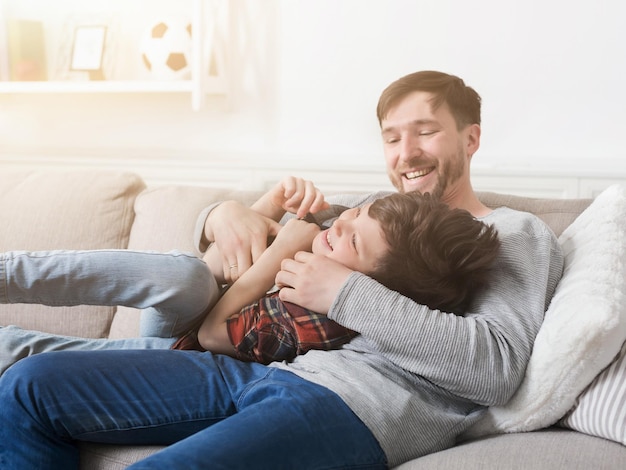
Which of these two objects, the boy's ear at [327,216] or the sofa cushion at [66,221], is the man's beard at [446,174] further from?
the sofa cushion at [66,221]

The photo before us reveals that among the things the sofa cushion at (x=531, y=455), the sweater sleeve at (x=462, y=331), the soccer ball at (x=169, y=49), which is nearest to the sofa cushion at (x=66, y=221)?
the soccer ball at (x=169, y=49)

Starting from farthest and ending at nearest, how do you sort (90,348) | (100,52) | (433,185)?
1. (100,52)
2. (433,185)
3. (90,348)

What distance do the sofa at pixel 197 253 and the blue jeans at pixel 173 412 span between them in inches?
2.5

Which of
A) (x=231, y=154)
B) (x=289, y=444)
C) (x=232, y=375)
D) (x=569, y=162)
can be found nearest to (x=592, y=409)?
(x=289, y=444)

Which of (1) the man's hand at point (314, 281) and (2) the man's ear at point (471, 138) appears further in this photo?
(2) the man's ear at point (471, 138)

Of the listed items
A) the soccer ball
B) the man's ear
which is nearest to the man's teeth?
the man's ear

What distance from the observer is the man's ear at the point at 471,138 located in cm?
185

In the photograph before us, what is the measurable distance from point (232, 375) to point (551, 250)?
638 millimetres

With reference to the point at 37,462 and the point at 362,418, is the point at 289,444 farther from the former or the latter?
the point at 37,462

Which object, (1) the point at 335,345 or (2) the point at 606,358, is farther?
(1) the point at 335,345

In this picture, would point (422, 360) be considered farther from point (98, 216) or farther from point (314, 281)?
point (98, 216)

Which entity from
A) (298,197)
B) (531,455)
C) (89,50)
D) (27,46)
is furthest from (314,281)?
(27,46)

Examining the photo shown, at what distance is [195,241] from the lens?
1.81 metres

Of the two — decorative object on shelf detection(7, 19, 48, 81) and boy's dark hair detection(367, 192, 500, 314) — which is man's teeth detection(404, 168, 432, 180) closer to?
boy's dark hair detection(367, 192, 500, 314)
